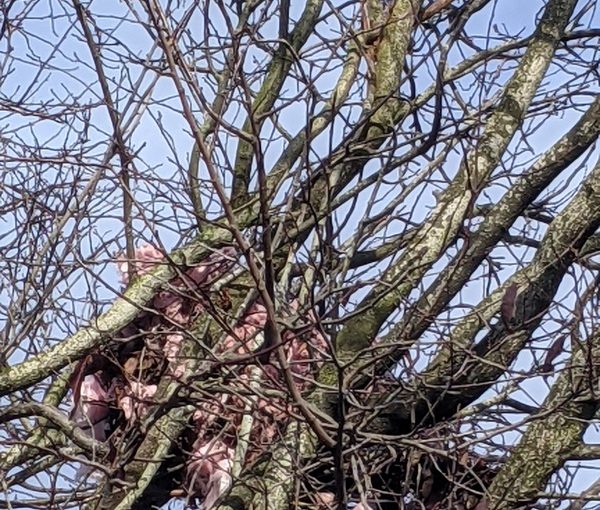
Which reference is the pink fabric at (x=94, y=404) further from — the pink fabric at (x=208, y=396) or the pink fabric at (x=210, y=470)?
the pink fabric at (x=210, y=470)

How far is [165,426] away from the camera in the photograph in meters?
4.27

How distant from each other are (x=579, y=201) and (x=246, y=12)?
2.03 meters

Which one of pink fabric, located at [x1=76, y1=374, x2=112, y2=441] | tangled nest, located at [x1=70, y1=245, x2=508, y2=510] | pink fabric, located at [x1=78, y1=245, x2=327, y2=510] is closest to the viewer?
tangled nest, located at [x1=70, y1=245, x2=508, y2=510]

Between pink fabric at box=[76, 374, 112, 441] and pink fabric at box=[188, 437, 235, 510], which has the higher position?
pink fabric at box=[76, 374, 112, 441]

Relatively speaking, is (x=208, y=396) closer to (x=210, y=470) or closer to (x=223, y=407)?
(x=223, y=407)

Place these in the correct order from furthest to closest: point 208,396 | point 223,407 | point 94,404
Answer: point 94,404
point 223,407
point 208,396

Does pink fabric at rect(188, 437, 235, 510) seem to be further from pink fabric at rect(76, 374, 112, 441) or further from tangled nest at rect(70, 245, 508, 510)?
pink fabric at rect(76, 374, 112, 441)

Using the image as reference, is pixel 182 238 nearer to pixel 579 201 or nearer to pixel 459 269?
pixel 459 269

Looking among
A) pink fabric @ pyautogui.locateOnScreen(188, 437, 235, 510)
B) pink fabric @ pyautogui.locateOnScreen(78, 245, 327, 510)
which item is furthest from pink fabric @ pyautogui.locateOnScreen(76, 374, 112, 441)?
pink fabric @ pyautogui.locateOnScreen(188, 437, 235, 510)

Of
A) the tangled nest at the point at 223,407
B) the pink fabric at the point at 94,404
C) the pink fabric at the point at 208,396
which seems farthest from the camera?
the pink fabric at the point at 94,404

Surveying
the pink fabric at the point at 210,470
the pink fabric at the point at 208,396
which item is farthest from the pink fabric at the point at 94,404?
the pink fabric at the point at 210,470

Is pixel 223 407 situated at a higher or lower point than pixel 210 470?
higher

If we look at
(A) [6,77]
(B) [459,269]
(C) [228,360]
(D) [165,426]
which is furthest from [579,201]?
(A) [6,77]

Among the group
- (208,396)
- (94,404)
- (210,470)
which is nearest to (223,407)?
(208,396)
